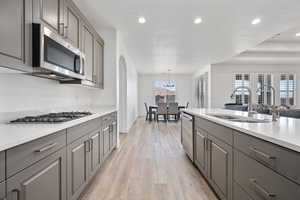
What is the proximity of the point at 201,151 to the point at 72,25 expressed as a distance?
2373 mm

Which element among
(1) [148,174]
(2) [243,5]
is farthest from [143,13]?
(1) [148,174]

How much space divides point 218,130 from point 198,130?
815mm

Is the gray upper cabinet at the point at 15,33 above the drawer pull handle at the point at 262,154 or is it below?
above

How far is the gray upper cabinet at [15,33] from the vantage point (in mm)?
1230

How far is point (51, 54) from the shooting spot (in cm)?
175

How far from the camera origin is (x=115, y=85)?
409 cm

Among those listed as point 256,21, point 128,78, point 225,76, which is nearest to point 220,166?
point 256,21

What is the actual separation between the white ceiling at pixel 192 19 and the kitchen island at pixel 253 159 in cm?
208

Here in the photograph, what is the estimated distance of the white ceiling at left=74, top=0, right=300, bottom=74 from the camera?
9.92 ft

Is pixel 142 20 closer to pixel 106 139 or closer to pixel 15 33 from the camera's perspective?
pixel 106 139

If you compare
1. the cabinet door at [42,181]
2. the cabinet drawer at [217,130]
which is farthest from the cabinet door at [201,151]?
the cabinet door at [42,181]

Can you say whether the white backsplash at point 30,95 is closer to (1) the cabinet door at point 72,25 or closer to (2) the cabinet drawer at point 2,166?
(1) the cabinet door at point 72,25

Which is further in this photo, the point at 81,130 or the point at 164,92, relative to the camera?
the point at 164,92

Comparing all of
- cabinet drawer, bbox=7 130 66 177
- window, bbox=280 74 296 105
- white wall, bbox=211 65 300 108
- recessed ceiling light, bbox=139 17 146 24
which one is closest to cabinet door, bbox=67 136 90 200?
cabinet drawer, bbox=7 130 66 177
